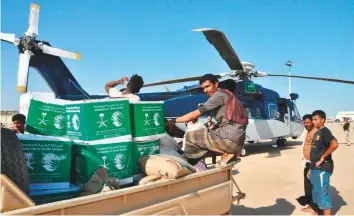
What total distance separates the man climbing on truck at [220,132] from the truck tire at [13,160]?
1.95m

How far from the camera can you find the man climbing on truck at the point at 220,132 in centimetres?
409

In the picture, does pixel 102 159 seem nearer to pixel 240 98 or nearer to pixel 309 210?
pixel 309 210

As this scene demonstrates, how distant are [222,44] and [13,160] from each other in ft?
27.1

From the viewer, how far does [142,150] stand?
11.7 feet

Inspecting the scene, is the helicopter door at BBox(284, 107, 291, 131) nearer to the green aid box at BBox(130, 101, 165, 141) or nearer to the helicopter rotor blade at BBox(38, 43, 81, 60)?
the helicopter rotor blade at BBox(38, 43, 81, 60)

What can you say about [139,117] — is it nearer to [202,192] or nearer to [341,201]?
[202,192]

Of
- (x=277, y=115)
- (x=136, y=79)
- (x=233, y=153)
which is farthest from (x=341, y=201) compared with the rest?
(x=277, y=115)

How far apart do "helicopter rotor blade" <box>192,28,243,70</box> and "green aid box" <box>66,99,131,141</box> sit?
18.6 feet

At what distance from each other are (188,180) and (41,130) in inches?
62.1

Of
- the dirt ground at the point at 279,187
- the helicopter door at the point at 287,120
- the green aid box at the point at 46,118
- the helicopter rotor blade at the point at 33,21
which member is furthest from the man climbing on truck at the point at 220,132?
the helicopter door at the point at 287,120

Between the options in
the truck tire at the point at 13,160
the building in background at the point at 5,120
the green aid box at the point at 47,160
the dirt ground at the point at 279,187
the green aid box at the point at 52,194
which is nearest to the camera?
the truck tire at the point at 13,160

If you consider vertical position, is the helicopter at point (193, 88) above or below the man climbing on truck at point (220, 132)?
above

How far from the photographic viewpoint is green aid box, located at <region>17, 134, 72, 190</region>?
2865 millimetres

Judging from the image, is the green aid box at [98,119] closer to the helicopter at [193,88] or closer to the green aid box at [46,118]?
the green aid box at [46,118]
